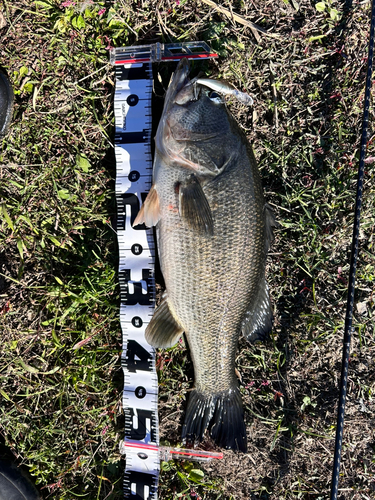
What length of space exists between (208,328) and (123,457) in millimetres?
1404

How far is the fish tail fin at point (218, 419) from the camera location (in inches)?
109

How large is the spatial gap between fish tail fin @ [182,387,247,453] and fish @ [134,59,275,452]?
2 centimetres

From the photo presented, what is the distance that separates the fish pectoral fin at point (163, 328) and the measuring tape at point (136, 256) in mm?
210

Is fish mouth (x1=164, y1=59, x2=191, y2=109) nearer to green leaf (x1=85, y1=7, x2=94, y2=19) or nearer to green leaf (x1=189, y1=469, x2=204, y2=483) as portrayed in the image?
green leaf (x1=85, y1=7, x2=94, y2=19)

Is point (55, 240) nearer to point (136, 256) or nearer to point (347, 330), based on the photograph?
point (136, 256)

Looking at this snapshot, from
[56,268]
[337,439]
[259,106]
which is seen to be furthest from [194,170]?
[337,439]

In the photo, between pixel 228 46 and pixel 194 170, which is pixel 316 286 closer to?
pixel 194 170

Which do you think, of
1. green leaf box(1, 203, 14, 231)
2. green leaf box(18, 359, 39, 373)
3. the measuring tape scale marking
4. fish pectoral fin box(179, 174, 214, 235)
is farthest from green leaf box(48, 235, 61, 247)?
fish pectoral fin box(179, 174, 214, 235)

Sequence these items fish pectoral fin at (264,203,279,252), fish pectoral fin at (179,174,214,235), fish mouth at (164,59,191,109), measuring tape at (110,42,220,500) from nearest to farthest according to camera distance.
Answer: fish pectoral fin at (179,174,214,235) → fish mouth at (164,59,191,109) → fish pectoral fin at (264,203,279,252) → measuring tape at (110,42,220,500)

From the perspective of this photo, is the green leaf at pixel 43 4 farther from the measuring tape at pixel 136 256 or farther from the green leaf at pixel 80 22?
the measuring tape at pixel 136 256

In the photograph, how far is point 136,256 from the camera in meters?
3.00

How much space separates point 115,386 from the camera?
3.06 m

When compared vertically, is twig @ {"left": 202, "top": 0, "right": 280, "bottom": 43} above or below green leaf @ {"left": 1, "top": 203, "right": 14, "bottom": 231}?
above

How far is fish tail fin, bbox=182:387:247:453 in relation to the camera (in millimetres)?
2779
